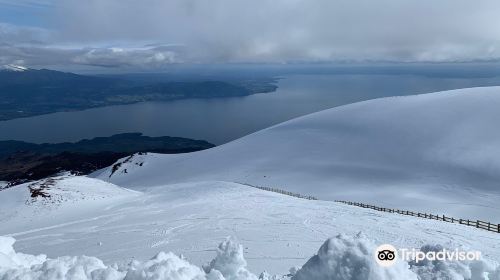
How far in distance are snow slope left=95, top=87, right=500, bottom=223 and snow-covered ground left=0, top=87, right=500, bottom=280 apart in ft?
0.79

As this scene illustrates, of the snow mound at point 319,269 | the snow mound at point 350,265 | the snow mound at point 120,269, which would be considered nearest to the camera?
the snow mound at point 350,265

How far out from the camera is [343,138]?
62250 millimetres

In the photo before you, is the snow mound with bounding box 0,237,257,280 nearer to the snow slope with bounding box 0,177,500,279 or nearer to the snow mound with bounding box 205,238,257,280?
the snow mound with bounding box 205,238,257,280

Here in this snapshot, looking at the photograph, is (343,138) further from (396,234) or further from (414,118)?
(396,234)

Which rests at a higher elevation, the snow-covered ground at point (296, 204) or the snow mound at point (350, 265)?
the snow mound at point (350, 265)

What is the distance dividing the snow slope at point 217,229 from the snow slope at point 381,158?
1063 centimetres

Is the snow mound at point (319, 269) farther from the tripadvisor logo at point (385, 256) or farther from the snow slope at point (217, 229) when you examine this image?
the snow slope at point (217, 229)

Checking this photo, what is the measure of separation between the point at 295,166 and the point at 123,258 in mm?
37852

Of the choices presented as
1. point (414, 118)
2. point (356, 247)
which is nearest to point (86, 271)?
point (356, 247)

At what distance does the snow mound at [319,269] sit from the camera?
300 inches

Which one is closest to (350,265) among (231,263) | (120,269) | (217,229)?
(231,263)

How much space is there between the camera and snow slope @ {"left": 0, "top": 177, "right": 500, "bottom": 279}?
16828 mm

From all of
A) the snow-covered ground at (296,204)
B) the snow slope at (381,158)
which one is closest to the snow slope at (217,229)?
the snow-covered ground at (296,204)

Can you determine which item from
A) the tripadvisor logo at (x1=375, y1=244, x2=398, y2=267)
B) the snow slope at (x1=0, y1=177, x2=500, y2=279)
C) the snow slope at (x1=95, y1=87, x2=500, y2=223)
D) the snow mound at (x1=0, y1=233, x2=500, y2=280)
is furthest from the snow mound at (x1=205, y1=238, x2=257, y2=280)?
the snow slope at (x1=95, y1=87, x2=500, y2=223)
